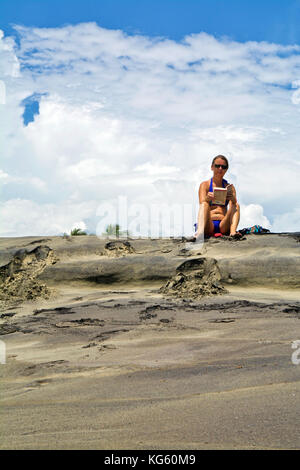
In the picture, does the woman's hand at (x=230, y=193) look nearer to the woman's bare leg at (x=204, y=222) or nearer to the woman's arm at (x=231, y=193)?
the woman's arm at (x=231, y=193)

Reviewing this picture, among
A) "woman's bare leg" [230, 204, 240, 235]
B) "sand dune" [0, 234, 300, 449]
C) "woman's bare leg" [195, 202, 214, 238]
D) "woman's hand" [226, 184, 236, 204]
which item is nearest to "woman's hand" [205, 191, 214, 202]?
"woman's bare leg" [195, 202, 214, 238]

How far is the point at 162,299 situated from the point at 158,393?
133 inches

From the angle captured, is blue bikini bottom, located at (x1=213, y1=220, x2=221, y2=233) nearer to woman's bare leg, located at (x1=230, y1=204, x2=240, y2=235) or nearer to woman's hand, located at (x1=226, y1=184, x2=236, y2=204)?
woman's bare leg, located at (x1=230, y1=204, x2=240, y2=235)

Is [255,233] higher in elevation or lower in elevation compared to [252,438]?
higher

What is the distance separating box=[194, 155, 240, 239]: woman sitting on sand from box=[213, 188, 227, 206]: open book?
58 mm

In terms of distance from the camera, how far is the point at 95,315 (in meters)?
5.43

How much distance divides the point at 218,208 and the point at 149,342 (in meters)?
4.64

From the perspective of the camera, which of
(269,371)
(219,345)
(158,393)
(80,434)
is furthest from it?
(219,345)

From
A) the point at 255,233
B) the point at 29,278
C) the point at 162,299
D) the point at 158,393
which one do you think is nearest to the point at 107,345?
the point at 158,393

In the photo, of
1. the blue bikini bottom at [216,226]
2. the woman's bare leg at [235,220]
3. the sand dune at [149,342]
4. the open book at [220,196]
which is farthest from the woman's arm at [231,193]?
the sand dune at [149,342]

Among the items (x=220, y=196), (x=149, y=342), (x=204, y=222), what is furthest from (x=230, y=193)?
(x=149, y=342)

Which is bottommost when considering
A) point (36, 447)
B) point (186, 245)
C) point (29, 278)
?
point (36, 447)

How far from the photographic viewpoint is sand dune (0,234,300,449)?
2109 millimetres
